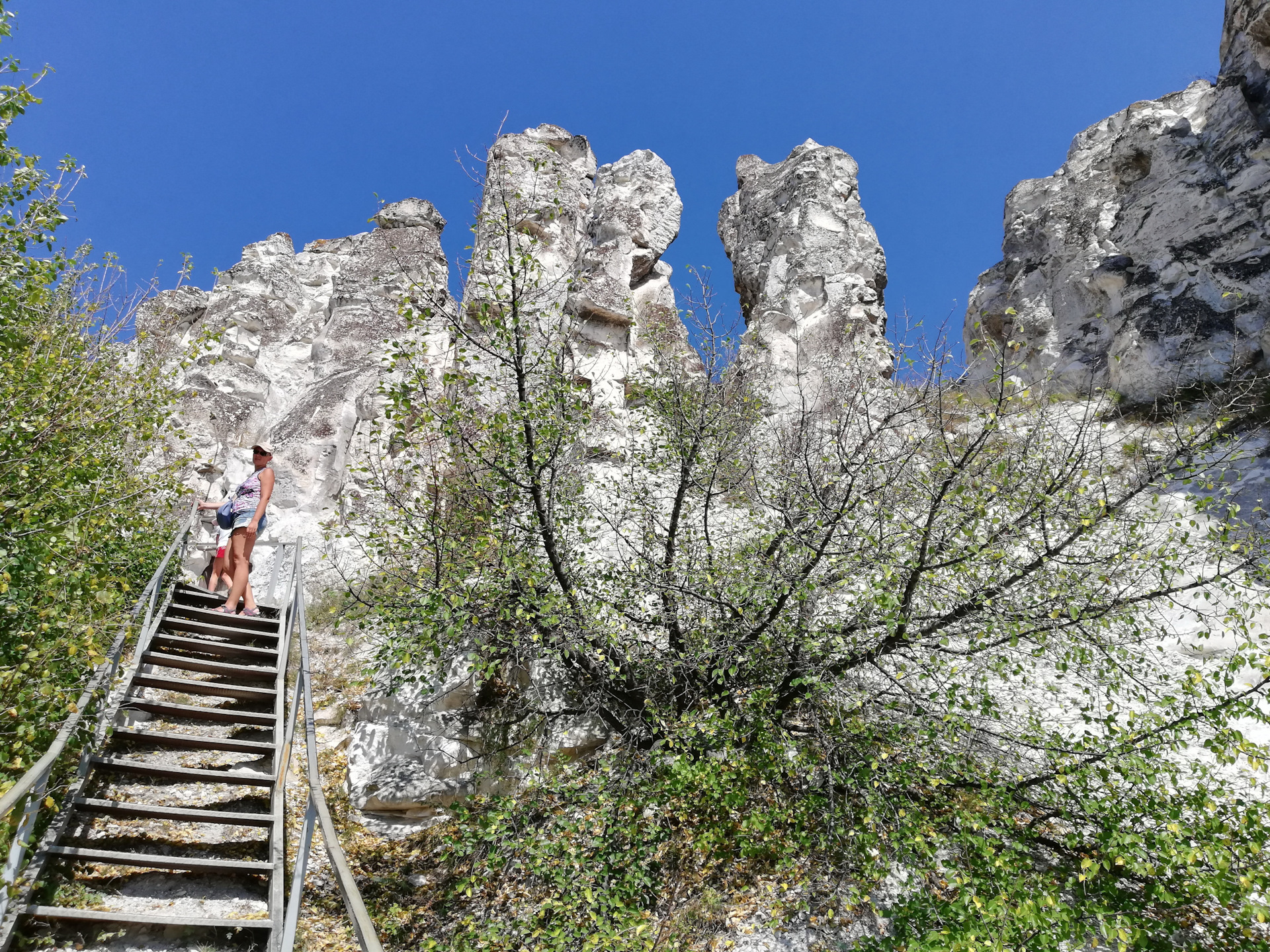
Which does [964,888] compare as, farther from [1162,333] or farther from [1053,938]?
[1162,333]

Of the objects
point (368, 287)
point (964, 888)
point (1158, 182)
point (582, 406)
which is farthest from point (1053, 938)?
point (368, 287)

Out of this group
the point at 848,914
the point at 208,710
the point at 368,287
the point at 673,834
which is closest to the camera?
the point at 848,914

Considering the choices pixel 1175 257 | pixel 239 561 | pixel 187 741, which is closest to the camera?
pixel 187 741

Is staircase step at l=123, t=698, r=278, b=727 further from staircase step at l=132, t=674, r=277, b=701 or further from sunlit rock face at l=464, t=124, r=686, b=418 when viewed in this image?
sunlit rock face at l=464, t=124, r=686, b=418

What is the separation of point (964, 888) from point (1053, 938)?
1.69 ft

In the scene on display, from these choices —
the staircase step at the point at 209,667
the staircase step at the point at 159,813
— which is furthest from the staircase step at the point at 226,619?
the staircase step at the point at 159,813

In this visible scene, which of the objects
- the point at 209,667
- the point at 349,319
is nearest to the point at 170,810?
the point at 209,667

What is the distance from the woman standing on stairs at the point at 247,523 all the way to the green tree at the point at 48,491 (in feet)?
3.25

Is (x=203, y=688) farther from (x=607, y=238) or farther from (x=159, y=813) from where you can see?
(x=607, y=238)

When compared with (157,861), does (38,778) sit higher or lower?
higher

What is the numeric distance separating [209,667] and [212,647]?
25.6 inches

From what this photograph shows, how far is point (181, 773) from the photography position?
16.5 ft

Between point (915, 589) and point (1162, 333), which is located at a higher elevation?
point (1162, 333)

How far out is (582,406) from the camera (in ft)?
21.8
